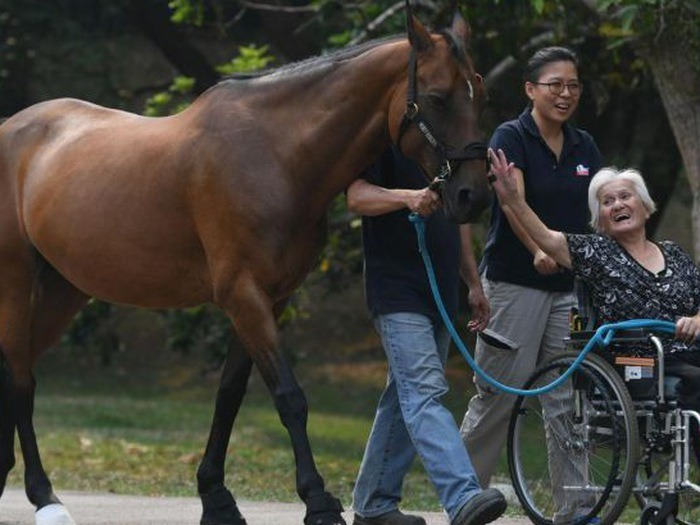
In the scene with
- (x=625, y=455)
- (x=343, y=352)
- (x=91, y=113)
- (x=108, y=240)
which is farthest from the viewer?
(x=343, y=352)

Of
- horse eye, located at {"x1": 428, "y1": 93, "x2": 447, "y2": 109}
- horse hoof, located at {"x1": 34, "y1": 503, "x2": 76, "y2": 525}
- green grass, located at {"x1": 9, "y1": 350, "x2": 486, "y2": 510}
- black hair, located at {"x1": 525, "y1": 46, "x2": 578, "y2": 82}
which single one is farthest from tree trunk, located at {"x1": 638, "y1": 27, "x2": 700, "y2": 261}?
horse hoof, located at {"x1": 34, "y1": 503, "x2": 76, "y2": 525}

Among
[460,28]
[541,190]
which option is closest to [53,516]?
[541,190]

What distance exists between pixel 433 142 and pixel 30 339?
2801 millimetres

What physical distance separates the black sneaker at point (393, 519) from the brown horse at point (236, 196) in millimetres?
421

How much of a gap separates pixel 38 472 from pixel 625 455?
113 inches

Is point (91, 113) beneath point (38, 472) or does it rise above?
above

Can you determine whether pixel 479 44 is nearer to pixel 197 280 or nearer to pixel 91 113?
pixel 91 113

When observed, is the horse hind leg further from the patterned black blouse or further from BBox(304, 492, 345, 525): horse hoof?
the patterned black blouse

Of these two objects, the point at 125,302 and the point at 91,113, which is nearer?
the point at 125,302

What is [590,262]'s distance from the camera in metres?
6.98

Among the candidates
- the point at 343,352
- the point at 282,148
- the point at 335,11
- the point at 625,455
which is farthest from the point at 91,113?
the point at 343,352

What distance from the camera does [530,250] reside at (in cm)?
739

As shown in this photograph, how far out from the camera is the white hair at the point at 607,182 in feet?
23.2

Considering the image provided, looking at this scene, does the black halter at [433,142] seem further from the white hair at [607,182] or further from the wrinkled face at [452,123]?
the white hair at [607,182]
